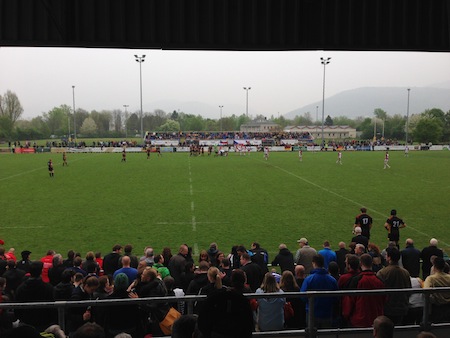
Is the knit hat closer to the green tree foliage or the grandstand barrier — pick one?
the grandstand barrier

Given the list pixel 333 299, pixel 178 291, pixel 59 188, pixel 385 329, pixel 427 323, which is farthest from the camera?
pixel 59 188

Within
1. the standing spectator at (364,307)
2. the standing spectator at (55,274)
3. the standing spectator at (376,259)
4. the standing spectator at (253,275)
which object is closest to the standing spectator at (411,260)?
the standing spectator at (376,259)

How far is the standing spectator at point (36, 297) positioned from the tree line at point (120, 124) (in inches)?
3043

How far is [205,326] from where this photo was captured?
11.9 ft

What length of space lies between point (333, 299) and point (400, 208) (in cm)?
1507

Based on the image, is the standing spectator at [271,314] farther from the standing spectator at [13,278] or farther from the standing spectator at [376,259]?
the standing spectator at [13,278]

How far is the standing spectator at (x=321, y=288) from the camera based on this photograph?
17.7ft

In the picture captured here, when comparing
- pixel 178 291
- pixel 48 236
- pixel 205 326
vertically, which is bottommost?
pixel 48 236

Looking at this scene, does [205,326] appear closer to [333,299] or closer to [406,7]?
[333,299]

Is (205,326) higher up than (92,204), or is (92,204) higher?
(205,326)

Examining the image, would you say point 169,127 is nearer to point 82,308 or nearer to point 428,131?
point 428,131

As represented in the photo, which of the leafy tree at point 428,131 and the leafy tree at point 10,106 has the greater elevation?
the leafy tree at point 10,106

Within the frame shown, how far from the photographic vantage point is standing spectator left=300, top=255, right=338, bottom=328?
17.7ft

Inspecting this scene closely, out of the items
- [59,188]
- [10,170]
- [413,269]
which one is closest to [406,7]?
[413,269]
